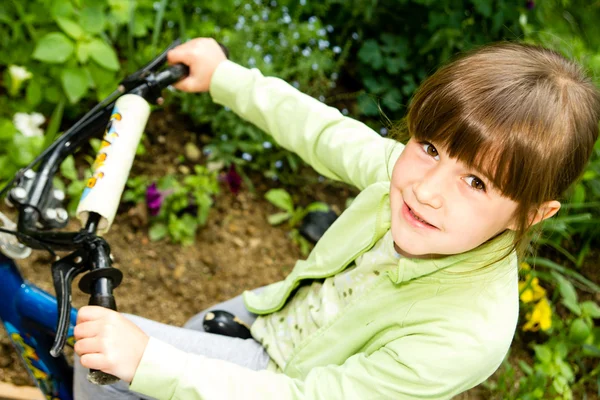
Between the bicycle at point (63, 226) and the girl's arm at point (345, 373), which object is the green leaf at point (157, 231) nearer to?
the bicycle at point (63, 226)

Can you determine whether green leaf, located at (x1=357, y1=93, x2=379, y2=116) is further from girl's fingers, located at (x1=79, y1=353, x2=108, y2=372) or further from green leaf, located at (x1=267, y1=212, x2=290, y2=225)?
girl's fingers, located at (x1=79, y1=353, x2=108, y2=372)

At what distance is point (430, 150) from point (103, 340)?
0.61 metres

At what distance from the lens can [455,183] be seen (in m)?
1.06

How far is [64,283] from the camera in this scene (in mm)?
1071

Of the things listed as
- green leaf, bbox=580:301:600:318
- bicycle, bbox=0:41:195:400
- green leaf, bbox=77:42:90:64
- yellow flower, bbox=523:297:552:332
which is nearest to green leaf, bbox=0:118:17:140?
green leaf, bbox=77:42:90:64

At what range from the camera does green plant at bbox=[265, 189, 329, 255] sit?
2.56 metres

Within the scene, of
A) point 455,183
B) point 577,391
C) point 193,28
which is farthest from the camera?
point 193,28

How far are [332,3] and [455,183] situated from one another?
2.19 m

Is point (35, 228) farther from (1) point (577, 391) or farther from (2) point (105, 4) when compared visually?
(1) point (577, 391)

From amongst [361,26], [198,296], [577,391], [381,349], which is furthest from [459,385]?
[361,26]

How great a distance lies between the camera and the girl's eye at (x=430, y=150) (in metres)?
1.12

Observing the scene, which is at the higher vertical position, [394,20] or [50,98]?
[50,98]

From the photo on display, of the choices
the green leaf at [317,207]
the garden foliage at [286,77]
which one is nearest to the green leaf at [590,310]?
the garden foliage at [286,77]

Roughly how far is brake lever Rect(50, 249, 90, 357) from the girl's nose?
56 centimetres
